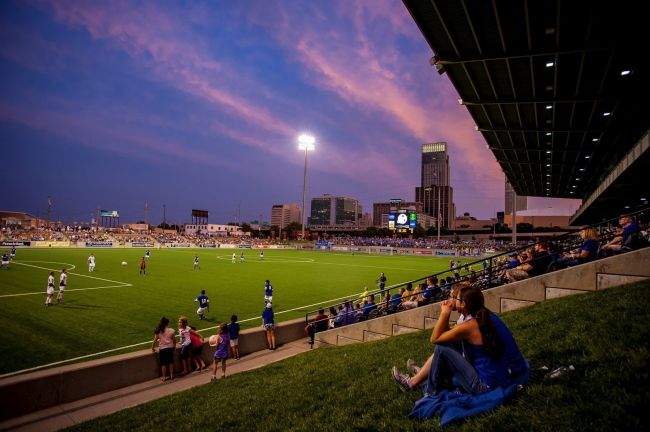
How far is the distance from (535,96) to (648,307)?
14680 millimetres

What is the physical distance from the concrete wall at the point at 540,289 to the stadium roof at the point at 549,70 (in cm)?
782

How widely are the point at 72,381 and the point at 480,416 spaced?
949 cm

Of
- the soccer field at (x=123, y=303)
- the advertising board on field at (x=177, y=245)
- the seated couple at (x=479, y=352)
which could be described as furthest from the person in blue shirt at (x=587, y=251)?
the advertising board on field at (x=177, y=245)

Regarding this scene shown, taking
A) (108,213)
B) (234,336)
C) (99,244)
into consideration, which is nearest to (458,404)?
(234,336)

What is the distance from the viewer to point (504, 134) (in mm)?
23953

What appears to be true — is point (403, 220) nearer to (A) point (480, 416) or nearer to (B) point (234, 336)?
(B) point (234, 336)

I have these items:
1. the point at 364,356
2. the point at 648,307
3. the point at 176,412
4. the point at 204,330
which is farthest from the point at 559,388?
the point at 204,330

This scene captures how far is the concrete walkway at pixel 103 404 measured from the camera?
7.64 m

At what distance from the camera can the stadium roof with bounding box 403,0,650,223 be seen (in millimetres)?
11211

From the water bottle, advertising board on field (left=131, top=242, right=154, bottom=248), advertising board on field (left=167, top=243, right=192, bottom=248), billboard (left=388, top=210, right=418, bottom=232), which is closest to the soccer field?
the water bottle

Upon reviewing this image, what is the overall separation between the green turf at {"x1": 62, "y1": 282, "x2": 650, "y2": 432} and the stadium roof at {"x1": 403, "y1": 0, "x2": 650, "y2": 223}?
903 centimetres

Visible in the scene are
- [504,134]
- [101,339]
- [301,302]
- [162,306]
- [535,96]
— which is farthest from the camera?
[504,134]

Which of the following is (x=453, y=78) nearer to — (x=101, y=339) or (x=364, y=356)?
(x=364, y=356)

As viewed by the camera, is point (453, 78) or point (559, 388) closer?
point (559, 388)
